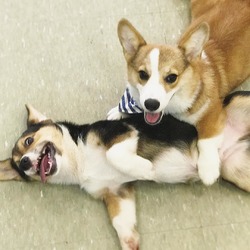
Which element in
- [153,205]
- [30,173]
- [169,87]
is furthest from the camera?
[153,205]

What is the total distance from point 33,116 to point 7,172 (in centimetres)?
31

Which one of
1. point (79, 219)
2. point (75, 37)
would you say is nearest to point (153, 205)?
point (79, 219)

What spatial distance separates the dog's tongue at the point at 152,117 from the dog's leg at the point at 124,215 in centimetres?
39

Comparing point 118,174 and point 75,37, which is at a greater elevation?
point 75,37

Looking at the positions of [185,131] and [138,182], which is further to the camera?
[138,182]

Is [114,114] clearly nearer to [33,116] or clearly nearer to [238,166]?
[33,116]

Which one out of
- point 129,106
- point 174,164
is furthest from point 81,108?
point 174,164

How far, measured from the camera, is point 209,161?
5.98 feet

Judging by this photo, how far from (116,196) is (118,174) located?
12 cm

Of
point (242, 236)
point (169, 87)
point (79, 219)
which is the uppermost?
point (169, 87)

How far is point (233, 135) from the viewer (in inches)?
77.8

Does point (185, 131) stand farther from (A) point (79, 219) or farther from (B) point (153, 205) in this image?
(A) point (79, 219)

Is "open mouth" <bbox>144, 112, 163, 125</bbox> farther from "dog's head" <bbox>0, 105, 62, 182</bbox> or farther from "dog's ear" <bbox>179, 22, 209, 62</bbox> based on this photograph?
"dog's head" <bbox>0, 105, 62, 182</bbox>

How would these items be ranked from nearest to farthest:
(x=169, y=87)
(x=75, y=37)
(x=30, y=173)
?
(x=169, y=87), (x=30, y=173), (x=75, y=37)
